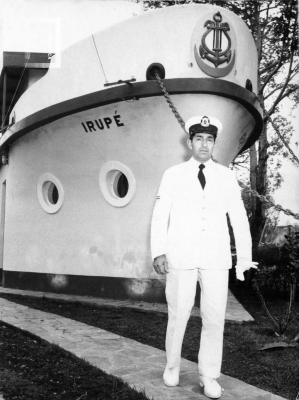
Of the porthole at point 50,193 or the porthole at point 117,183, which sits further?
the porthole at point 50,193

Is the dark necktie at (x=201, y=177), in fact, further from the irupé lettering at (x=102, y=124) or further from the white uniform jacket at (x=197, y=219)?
the irupé lettering at (x=102, y=124)

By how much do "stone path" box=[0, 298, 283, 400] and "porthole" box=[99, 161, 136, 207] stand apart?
200cm

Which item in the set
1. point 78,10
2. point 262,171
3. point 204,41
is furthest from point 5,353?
point 262,171

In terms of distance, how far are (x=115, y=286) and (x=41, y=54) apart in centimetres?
434

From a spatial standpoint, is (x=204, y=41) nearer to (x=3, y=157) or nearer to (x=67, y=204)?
(x=67, y=204)

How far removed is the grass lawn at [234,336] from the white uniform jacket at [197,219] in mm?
1105

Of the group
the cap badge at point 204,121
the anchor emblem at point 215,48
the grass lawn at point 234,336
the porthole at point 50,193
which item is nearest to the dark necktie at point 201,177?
the cap badge at point 204,121

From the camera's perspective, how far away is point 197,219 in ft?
10.2

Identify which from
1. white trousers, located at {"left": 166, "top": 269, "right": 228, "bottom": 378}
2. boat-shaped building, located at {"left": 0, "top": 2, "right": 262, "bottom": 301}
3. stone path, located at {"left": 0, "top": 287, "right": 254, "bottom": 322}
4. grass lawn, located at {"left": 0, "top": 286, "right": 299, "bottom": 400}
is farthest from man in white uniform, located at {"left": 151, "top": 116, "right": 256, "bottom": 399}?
boat-shaped building, located at {"left": 0, "top": 2, "right": 262, "bottom": 301}

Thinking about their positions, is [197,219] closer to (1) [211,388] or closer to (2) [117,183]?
(1) [211,388]

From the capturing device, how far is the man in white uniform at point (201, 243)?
3072mm

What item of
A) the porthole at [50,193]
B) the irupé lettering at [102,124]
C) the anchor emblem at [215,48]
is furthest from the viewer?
the porthole at [50,193]

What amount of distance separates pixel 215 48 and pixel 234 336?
3.51 metres

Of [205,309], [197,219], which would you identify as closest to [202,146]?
[197,219]
